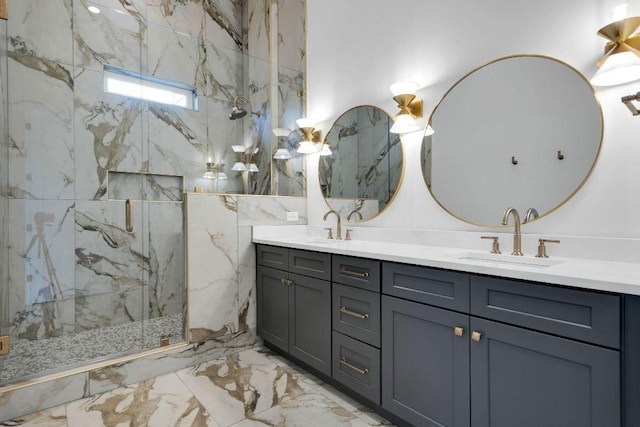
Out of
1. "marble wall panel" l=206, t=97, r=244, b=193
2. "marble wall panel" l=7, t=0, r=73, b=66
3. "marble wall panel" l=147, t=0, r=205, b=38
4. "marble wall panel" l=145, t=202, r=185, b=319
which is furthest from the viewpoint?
"marble wall panel" l=147, t=0, r=205, b=38

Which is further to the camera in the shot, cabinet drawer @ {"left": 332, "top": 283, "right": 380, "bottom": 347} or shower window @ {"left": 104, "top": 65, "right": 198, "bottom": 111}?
shower window @ {"left": 104, "top": 65, "right": 198, "bottom": 111}

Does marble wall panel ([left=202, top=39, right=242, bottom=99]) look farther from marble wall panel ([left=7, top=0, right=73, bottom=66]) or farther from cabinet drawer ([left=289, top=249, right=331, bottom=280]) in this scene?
cabinet drawer ([left=289, top=249, right=331, bottom=280])

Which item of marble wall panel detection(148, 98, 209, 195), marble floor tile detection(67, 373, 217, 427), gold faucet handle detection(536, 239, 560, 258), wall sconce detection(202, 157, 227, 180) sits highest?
marble wall panel detection(148, 98, 209, 195)

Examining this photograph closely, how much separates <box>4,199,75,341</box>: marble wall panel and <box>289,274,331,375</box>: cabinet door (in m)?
1.60

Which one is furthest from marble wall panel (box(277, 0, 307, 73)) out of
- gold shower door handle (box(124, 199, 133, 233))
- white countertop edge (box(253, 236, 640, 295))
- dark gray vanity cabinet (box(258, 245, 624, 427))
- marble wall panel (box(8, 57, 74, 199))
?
white countertop edge (box(253, 236, 640, 295))

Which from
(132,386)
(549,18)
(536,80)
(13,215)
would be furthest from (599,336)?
(13,215)

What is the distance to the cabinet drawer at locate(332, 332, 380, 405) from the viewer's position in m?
1.80

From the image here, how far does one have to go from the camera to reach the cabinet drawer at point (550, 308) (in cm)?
105

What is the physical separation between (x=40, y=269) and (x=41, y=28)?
178 centimetres

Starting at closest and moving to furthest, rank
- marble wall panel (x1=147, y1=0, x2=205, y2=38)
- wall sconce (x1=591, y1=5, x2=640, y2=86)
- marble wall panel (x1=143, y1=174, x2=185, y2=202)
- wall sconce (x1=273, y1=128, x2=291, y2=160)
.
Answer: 1. wall sconce (x1=591, y1=5, x2=640, y2=86)
2. marble wall panel (x1=143, y1=174, x2=185, y2=202)
3. wall sconce (x1=273, y1=128, x2=291, y2=160)
4. marble wall panel (x1=147, y1=0, x2=205, y2=38)

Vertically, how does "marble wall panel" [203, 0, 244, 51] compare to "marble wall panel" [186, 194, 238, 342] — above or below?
above

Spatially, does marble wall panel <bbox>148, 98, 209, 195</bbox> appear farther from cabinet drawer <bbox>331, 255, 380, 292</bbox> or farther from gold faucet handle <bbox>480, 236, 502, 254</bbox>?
gold faucet handle <bbox>480, 236, 502, 254</bbox>

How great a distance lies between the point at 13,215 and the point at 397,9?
2.96 metres

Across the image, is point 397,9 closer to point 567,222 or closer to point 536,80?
point 536,80
